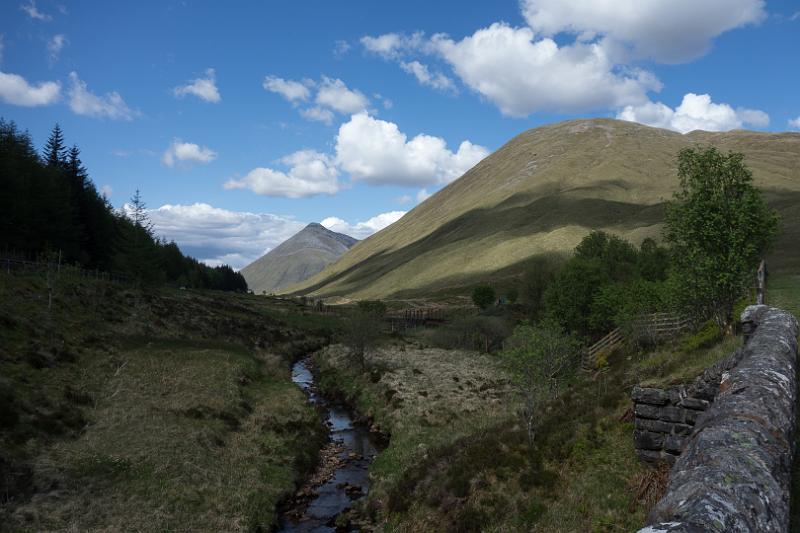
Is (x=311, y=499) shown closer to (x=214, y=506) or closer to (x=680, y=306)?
(x=214, y=506)

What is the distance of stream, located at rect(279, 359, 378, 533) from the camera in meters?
22.8

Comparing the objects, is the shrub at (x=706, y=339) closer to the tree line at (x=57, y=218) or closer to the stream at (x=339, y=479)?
the stream at (x=339, y=479)

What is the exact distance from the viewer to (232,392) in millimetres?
37438

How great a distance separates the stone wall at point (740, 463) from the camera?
5.48 meters

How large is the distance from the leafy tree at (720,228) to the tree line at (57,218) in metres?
57.6

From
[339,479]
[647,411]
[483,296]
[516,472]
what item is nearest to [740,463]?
[647,411]

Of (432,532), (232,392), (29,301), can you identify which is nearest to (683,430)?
(432,532)

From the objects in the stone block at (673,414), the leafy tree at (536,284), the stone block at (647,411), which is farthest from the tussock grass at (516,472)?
the leafy tree at (536,284)

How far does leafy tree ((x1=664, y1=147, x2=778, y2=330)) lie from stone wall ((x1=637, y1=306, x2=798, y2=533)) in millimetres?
12517

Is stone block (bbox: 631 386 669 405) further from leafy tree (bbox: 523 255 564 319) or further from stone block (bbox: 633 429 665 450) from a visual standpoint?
leafy tree (bbox: 523 255 564 319)

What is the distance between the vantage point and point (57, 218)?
70625 millimetres

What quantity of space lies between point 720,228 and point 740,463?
19.0 metres

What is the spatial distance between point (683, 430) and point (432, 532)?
380 inches

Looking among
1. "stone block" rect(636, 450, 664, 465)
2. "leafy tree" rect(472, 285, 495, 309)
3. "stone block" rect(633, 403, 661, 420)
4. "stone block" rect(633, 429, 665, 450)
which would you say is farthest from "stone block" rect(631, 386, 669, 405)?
"leafy tree" rect(472, 285, 495, 309)
